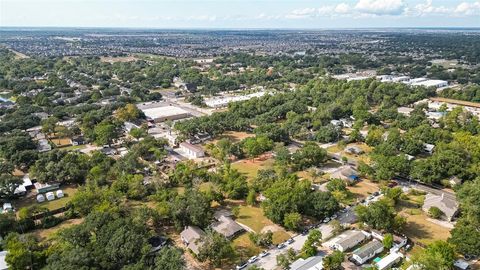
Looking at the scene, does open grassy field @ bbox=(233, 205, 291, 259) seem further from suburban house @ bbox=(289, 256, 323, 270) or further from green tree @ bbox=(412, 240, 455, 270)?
green tree @ bbox=(412, 240, 455, 270)

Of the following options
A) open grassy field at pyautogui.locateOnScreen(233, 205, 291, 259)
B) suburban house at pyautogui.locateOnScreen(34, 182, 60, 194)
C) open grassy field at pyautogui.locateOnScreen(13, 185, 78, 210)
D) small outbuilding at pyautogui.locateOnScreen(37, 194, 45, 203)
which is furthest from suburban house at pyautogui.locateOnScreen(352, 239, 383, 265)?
suburban house at pyautogui.locateOnScreen(34, 182, 60, 194)

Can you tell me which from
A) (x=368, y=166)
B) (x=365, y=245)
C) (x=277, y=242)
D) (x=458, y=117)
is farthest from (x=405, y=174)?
(x=458, y=117)

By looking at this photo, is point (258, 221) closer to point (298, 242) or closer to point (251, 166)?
point (298, 242)

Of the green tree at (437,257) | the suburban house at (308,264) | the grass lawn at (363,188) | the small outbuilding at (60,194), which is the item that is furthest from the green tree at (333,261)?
the small outbuilding at (60,194)

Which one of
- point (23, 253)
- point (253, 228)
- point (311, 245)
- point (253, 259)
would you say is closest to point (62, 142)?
point (23, 253)

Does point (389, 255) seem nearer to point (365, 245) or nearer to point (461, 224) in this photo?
point (365, 245)

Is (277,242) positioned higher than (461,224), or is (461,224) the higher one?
(461,224)

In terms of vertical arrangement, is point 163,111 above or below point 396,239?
above
